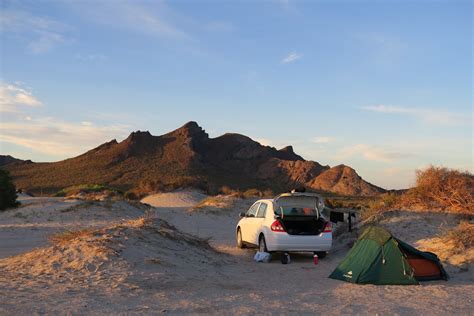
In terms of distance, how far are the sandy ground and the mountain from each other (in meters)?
52.9

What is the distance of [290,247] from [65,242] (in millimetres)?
5661

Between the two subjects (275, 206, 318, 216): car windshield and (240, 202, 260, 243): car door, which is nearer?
(275, 206, 318, 216): car windshield

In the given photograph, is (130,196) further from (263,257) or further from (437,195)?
(263,257)

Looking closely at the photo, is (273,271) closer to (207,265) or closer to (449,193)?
(207,265)

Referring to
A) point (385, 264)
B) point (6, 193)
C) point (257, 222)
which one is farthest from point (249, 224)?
point (6, 193)

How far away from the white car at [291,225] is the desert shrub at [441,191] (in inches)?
180

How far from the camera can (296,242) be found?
14008 millimetres

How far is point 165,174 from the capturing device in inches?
2948

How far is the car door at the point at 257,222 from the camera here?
14984 mm

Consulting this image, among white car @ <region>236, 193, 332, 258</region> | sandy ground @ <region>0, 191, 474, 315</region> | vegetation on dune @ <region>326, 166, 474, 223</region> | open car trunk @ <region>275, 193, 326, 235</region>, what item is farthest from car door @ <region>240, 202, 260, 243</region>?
vegetation on dune @ <region>326, 166, 474, 223</region>

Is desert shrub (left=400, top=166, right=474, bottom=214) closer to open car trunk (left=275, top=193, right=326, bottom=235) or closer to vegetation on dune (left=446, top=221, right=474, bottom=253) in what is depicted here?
vegetation on dune (left=446, top=221, right=474, bottom=253)

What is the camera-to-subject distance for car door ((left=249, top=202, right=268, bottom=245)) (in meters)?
15.0

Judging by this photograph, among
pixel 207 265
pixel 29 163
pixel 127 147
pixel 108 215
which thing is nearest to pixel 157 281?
pixel 207 265

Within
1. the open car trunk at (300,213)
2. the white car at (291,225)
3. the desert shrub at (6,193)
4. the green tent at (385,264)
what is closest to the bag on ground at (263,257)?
the white car at (291,225)
